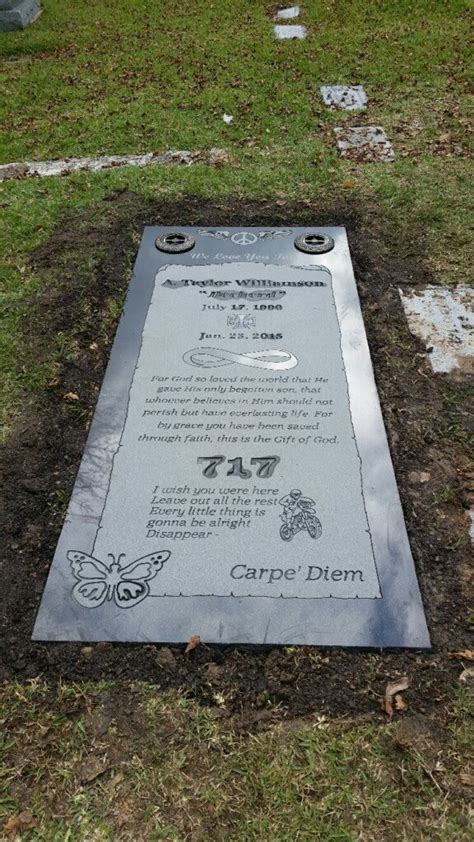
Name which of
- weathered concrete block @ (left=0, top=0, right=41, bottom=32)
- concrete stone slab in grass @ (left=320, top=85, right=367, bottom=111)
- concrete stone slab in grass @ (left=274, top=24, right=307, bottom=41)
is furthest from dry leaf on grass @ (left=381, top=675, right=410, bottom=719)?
weathered concrete block @ (left=0, top=0, right=41, bottom=32)

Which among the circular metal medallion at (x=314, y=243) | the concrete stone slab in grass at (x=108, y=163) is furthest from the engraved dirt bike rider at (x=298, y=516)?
the concrete stone slab in grass at (x=108, y=163)

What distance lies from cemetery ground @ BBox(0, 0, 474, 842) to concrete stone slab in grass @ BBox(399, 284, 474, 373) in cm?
→ 9

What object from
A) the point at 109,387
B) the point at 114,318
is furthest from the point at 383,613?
the point at 114,318

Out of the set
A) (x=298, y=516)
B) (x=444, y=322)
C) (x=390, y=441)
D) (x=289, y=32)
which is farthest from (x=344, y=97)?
(x=298, y=516)

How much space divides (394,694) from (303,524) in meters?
0.72

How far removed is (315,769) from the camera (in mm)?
2086

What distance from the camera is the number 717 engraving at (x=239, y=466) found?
276 centimetres

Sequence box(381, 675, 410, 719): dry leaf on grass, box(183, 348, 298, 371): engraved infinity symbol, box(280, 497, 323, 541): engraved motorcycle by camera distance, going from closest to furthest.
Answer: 1. box(381, 675, 410, 719): dry leaf on grass
2. box(280, 497, 323, 541): engraved motorcycle
3. box(183, 348, 298, 371): engraved infinity symbol

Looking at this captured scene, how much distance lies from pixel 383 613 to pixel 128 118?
571 centimetres

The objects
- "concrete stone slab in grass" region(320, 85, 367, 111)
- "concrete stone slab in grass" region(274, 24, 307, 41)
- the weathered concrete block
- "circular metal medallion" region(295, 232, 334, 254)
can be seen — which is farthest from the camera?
the weathered concrete block

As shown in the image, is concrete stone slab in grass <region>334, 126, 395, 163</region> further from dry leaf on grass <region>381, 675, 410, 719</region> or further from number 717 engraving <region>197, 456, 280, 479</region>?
dry leaf on grass <region>381, 675, 410, 719</region>

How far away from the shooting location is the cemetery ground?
2049 millimetres

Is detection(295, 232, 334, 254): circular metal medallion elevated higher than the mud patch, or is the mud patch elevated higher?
detection(295, 232, 334, 254): circular metal medallion

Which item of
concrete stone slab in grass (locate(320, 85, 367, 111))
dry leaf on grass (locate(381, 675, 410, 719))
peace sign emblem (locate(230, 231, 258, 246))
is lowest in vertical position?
dry leaf on grass (locate(381, 675, 410, 719))
